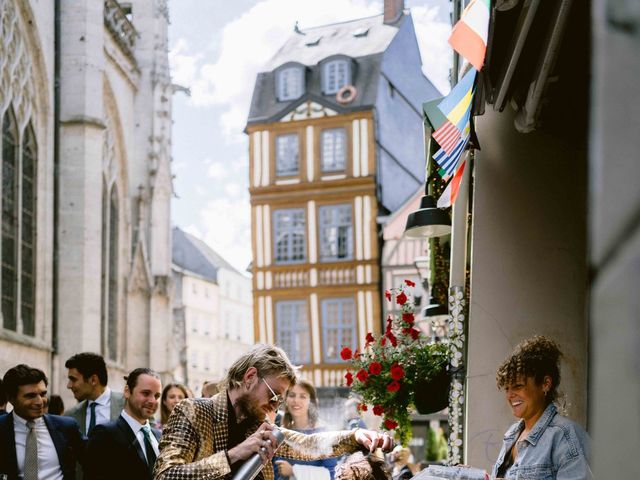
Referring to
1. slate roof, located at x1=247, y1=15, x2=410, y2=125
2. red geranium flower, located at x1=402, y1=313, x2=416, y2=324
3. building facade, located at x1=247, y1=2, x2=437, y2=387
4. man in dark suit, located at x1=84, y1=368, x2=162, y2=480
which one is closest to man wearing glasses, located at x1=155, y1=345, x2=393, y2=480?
man in dark suit, located at x1=84, y1=368, x2=162, y2=480

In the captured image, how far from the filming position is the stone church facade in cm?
1947

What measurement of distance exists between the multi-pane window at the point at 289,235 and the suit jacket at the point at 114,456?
1088 inches

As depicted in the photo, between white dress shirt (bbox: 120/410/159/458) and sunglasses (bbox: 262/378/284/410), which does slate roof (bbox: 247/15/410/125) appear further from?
sunglasses (bbox: 262/378/284/410)

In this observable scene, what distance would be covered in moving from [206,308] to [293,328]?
112ft

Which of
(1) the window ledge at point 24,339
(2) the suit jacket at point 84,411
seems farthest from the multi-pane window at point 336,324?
(2) the suit jacket at point 84,411

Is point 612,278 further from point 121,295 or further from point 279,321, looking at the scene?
point 279,321

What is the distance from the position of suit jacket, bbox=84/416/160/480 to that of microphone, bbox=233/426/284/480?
2235 millimetres

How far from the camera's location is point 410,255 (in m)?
31.0

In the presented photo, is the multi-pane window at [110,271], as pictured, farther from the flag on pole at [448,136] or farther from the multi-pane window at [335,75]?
the flag on pole at [448,136]

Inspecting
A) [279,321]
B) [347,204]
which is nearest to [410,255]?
[347,204]

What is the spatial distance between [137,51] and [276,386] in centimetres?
2591

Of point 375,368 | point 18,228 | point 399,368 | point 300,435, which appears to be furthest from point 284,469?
point 18,228

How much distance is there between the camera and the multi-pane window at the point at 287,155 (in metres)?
33.3

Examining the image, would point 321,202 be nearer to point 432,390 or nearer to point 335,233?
point 335,233
